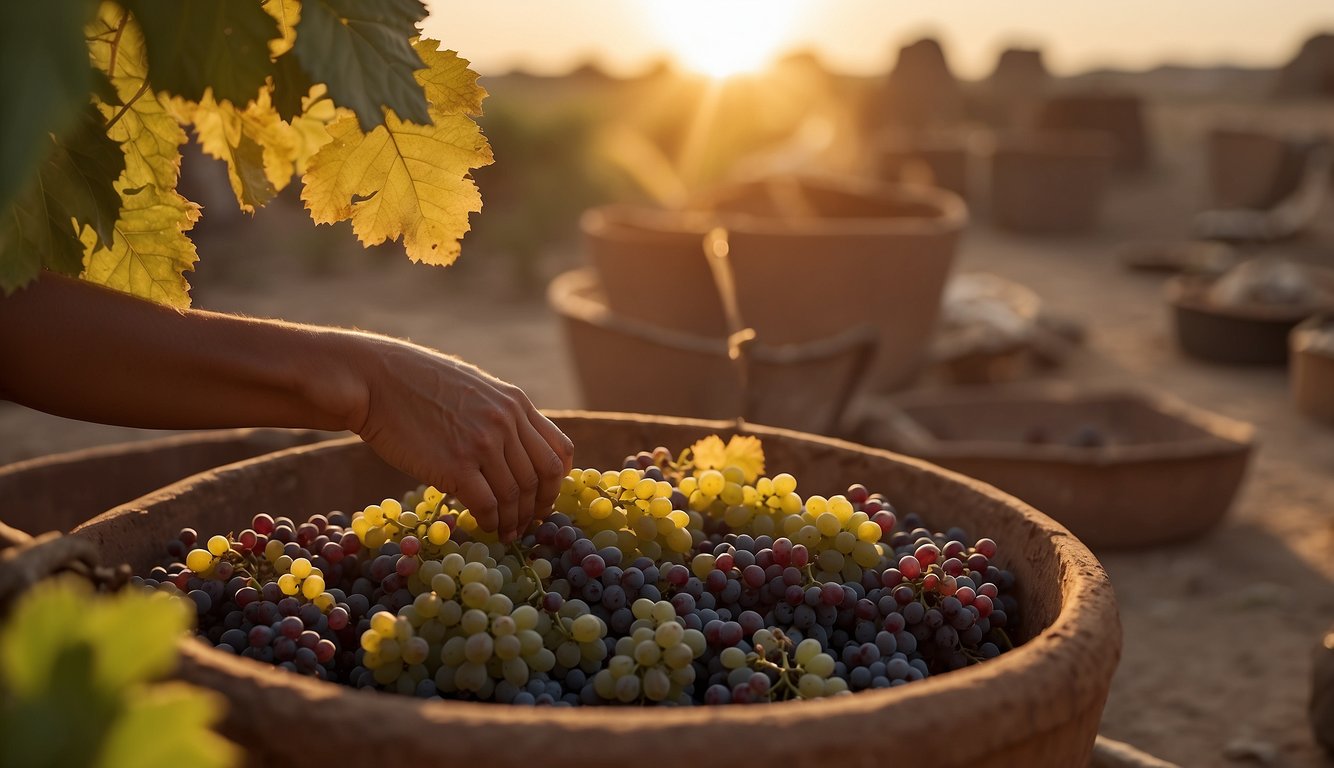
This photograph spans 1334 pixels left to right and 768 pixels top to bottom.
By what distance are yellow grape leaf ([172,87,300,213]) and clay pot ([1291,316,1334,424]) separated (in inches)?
221

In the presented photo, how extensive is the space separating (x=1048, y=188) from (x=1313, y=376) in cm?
752

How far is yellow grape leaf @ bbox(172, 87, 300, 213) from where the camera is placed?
1.60 meters

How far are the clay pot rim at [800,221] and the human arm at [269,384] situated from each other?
3170mm

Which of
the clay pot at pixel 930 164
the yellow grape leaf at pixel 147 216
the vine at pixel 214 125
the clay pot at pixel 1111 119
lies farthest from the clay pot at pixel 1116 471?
the clay pot at pixel 1111 119

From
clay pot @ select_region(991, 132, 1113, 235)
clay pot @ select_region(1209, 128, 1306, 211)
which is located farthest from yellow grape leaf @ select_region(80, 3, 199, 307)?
clay pot @ select_region(1209, 128, 1306, 211)

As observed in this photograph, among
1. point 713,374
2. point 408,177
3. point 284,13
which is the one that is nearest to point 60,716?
point 284,13

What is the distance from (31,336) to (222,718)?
559 millimetres

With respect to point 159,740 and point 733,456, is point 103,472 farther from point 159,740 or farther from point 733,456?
point 159,740

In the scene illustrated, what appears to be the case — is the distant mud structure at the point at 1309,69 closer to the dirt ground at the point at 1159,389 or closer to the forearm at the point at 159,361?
the dirt ground at the point at 1159,389

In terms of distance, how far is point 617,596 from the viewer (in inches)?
52.0

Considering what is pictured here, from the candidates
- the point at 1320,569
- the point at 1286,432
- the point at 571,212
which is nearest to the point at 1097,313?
the point at 1286,432

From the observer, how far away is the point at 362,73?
3.73ft

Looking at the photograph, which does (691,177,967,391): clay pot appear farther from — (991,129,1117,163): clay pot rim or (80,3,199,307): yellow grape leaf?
(991,129,1117,163): clay pot rim

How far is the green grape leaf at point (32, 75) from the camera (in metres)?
0.63
